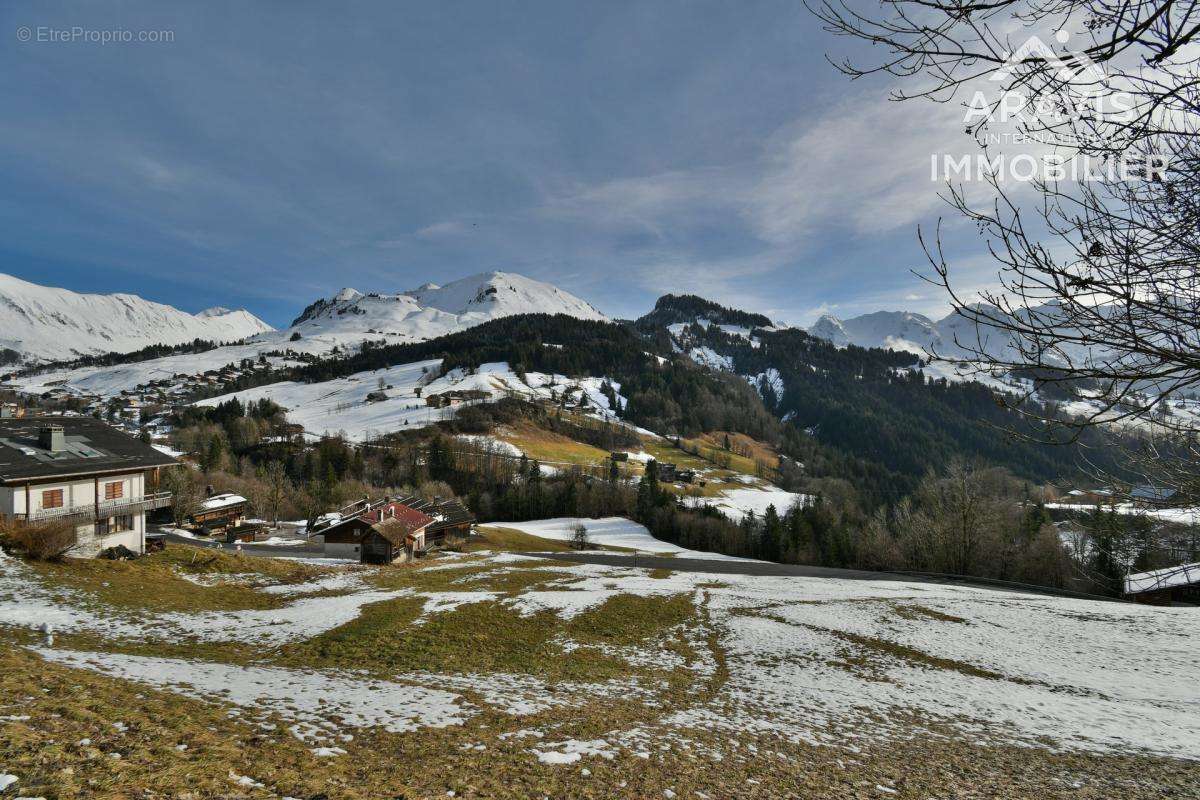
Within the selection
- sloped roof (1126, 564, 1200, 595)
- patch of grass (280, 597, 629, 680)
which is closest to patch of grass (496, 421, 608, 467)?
sloped roof (1126, 564, 1200, 595)

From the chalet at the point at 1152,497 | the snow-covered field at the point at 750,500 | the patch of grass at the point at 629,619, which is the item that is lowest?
the snow-covered field at the point at 750,500

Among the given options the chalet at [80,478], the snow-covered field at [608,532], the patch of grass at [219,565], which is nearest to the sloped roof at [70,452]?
the chalet at [80,478]

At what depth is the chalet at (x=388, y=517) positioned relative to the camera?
164 ft

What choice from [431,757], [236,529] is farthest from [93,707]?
[236,529]

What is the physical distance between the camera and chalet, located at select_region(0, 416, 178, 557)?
25047 mm

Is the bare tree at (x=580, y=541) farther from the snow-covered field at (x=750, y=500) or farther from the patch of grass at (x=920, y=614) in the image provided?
the patch of grass at (x=920, y=614)

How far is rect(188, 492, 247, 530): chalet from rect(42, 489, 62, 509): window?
4303 cm

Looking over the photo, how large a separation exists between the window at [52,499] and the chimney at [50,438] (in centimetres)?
281

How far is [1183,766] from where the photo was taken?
35.7 ft

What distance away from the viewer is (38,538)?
21.0 metres

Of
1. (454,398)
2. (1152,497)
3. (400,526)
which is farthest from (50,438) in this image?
(454,398)

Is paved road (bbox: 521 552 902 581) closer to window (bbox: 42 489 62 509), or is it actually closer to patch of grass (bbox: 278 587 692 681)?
patch of grass (bbox: 278 587 692 681)

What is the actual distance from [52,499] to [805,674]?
118 ft

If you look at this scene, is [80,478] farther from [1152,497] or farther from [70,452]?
[1152,497]
